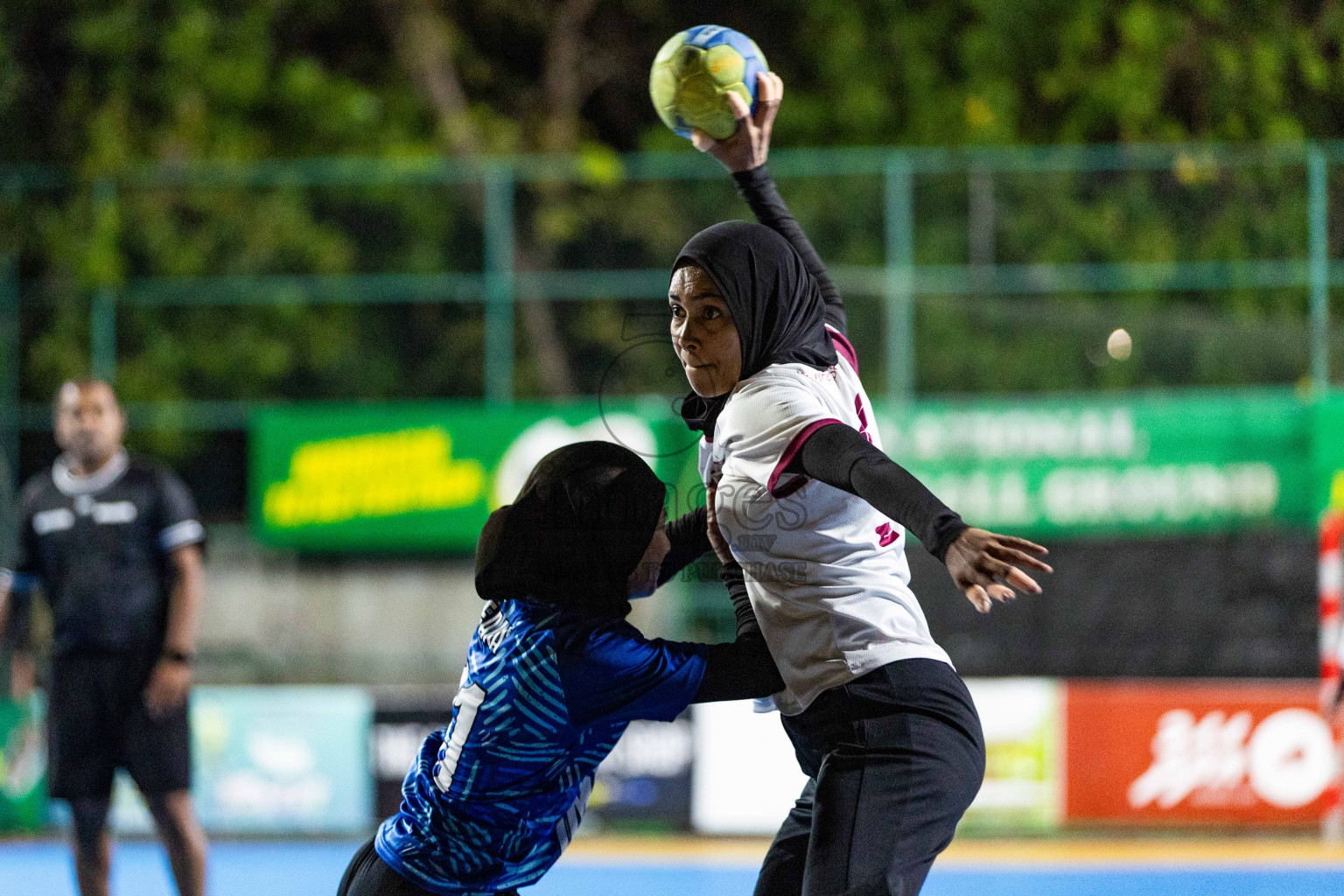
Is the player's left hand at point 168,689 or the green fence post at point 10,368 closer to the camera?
the player's left hand at point 168,689

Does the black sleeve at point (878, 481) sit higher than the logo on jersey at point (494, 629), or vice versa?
the black sleeve at point (878, 481)

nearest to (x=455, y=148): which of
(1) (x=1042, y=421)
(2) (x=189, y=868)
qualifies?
(1) (x=1042, y=421)

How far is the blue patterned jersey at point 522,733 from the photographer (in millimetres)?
2777

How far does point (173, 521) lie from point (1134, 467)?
6673 millimetres

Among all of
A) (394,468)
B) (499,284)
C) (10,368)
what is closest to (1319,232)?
(499,284)

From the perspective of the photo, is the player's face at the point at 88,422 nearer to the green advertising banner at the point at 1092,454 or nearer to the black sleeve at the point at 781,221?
the black sleeve at the point at 781,221

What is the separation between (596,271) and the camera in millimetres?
12250

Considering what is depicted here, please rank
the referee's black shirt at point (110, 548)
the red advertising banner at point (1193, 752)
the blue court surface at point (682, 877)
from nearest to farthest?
the referee's black shirt at point (110, 548) → the blue court surface at point (682, 877) → the red advertising banner at point (1193, 752)

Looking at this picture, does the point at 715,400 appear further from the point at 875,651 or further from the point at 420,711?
the point at 420,711

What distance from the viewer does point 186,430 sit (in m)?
12.2

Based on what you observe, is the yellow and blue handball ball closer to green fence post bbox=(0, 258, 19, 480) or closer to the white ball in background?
the white ball in background

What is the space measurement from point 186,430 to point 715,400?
9.87 m

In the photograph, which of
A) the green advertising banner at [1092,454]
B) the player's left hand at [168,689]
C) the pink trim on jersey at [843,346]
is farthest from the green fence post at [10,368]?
the pink trim on jersey at [843,346]

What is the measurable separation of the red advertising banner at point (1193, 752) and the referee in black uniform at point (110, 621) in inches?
190
